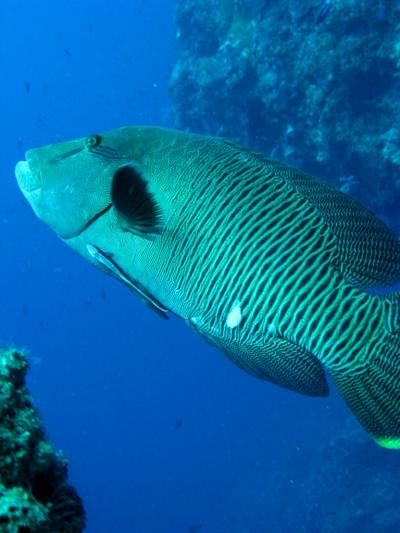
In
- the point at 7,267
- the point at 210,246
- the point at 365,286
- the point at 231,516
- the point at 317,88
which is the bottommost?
the point at 210,246

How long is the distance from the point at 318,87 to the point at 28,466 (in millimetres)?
12517

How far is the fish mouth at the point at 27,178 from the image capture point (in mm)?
2119

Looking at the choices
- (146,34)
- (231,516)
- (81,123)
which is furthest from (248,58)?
(81,123)

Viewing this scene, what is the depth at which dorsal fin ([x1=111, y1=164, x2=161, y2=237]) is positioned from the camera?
1743 mm

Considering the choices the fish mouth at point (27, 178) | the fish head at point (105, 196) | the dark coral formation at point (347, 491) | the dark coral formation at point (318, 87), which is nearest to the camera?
the fish head at point (105, 196)

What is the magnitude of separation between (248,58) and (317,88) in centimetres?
386

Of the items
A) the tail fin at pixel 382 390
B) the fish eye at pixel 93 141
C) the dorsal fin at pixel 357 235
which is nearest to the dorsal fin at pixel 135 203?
the fish eye at pixel 93 141

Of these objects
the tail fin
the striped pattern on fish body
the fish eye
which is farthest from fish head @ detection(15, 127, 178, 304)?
the tail fin

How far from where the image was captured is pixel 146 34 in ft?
224

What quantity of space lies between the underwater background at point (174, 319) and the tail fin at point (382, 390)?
64.4 inches

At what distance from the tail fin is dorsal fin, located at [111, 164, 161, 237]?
917 mm

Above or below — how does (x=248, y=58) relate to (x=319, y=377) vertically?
above

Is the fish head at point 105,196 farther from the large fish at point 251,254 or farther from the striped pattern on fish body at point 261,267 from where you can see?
the striped pattern on fish body at point 261,267

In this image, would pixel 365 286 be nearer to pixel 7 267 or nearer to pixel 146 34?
pixel 146 34
